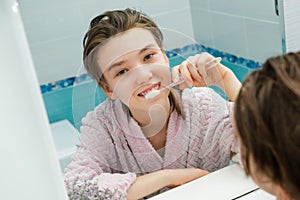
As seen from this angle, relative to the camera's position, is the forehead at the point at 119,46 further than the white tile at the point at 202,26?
No

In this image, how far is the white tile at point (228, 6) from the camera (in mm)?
1136

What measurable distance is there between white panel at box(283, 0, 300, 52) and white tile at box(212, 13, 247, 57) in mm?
114

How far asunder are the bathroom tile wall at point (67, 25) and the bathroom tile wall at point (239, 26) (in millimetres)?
70

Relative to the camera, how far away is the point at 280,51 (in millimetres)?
1059

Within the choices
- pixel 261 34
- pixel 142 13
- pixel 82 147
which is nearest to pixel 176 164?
pixel 82 147

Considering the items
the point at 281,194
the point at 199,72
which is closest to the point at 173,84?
the point at 199,72

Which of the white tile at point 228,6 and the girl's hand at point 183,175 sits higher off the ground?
the white tile at point 228,6

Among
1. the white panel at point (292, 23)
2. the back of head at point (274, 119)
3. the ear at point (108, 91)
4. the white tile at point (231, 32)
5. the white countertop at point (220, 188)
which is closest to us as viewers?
the back of head at point (274, 119)

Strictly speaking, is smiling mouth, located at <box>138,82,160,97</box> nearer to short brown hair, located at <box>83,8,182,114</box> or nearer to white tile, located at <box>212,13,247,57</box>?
short brown hair, located at <box>83,8,182,114</box>

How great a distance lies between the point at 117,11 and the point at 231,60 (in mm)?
285

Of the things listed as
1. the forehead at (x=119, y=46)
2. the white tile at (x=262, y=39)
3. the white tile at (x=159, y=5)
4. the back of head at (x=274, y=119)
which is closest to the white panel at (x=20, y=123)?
the back of head at (x=274, y=119)

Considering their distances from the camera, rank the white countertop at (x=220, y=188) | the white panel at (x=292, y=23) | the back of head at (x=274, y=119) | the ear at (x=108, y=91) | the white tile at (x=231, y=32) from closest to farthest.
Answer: the back of head at (x=274, y=119) → the white countertop at (x=220, y=188) → the ear at (x=108, y=91) → the white panel at (x=292, y=23) → the white tile at (x=231, y=32)

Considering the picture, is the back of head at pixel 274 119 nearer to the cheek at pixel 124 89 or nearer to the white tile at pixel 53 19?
the cheek at pixel 124 89

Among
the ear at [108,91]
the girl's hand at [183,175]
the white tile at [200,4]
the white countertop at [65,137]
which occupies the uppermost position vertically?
the white tile at [200,4]
